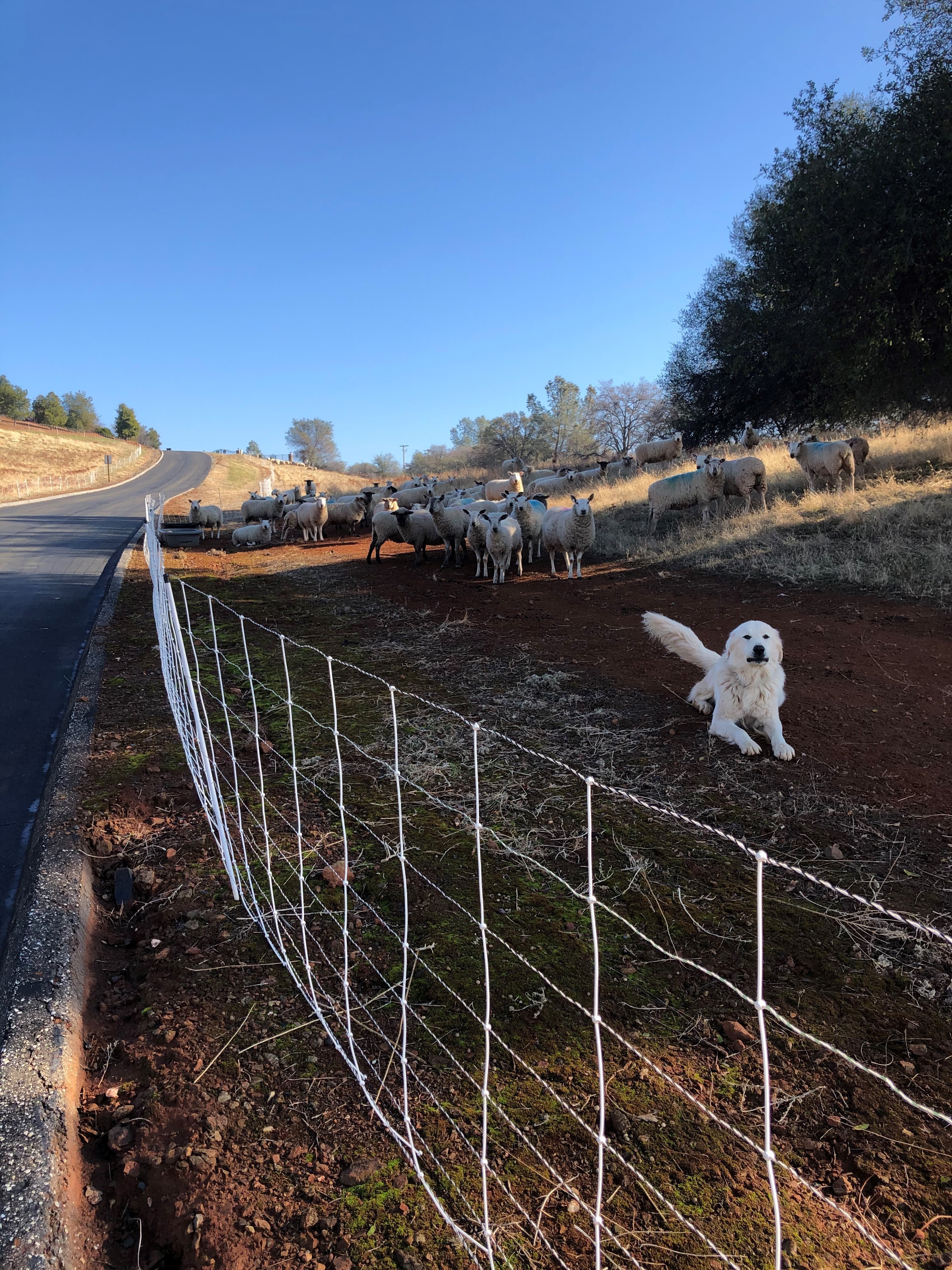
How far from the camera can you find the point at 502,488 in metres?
22.5

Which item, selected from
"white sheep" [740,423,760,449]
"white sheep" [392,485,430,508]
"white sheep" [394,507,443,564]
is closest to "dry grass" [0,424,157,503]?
"white sheep" [392,485,430,508]

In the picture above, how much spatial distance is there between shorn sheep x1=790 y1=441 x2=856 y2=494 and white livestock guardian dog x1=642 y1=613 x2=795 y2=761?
36.8 ft

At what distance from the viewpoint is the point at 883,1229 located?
2.19 m

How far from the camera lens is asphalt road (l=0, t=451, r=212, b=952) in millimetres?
5043

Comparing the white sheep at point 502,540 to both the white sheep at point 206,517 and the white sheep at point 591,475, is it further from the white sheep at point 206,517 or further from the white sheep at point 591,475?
the white sheep at point 206,517

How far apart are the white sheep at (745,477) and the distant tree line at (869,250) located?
214cm

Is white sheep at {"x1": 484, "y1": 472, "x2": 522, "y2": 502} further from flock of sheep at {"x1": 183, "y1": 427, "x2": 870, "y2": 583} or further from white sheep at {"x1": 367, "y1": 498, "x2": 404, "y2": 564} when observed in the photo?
white sheep at {"x1": 367, "y1": 498, "x2": 404, "y2": 564}

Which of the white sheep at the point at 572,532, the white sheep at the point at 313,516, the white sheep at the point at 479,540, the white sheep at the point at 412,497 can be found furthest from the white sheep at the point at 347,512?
the white sheep at the point at 572,532

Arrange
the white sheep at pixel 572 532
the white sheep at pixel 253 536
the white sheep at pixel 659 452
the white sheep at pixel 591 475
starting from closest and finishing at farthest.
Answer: the white sheep at pixel 572 532 < the white sheep at pixel 253 536 < the white sheep at pixel 659 452 < the white sheep at pixel 591 475

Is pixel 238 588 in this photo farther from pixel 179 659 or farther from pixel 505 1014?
pixel 505 1014

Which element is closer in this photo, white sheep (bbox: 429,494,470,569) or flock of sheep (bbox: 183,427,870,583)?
flock of sheep (bbox: 183,427,870,583)

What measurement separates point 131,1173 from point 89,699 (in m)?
5.44

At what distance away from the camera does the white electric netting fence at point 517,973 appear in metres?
2.21

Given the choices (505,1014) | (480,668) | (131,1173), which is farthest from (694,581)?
(131,1173)
